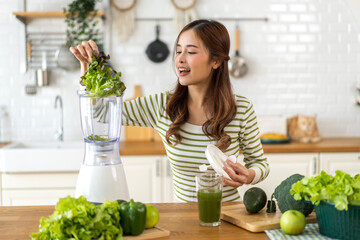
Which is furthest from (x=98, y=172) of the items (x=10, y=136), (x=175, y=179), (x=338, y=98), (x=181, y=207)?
(x=338, y=98)

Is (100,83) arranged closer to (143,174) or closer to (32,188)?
(143,174)

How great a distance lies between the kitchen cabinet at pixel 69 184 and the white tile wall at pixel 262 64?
704 mm

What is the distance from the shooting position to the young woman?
2.10 metres

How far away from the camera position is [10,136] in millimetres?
3947

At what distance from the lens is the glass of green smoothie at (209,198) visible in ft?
5.00

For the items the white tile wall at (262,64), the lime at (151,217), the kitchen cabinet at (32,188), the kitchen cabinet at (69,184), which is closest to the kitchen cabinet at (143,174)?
the kitchen cabinet at (69,184)

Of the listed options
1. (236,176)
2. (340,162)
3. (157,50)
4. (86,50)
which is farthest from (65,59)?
(236,176)

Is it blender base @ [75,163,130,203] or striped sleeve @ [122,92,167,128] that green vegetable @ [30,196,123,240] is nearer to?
blender base @ [75,163,130,203]

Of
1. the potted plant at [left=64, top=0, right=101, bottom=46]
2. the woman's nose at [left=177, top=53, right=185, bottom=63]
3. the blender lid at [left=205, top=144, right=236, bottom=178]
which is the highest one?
the potted plant at [left=64, top=0, right=101, bottom=46]

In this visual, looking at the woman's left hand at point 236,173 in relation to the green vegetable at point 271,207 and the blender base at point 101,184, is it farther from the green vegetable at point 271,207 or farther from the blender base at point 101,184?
the blender base at point 101,184

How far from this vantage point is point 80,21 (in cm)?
377

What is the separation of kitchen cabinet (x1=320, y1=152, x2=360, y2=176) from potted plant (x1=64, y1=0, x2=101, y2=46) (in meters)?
2.01

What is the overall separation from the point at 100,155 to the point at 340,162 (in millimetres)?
2392

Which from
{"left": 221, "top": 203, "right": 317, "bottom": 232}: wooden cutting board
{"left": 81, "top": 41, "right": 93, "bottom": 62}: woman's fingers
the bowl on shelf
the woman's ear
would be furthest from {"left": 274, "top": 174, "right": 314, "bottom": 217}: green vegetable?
{"left": 81, "top": 41, "right": 93, "bottom": 62}: woman's fingers
